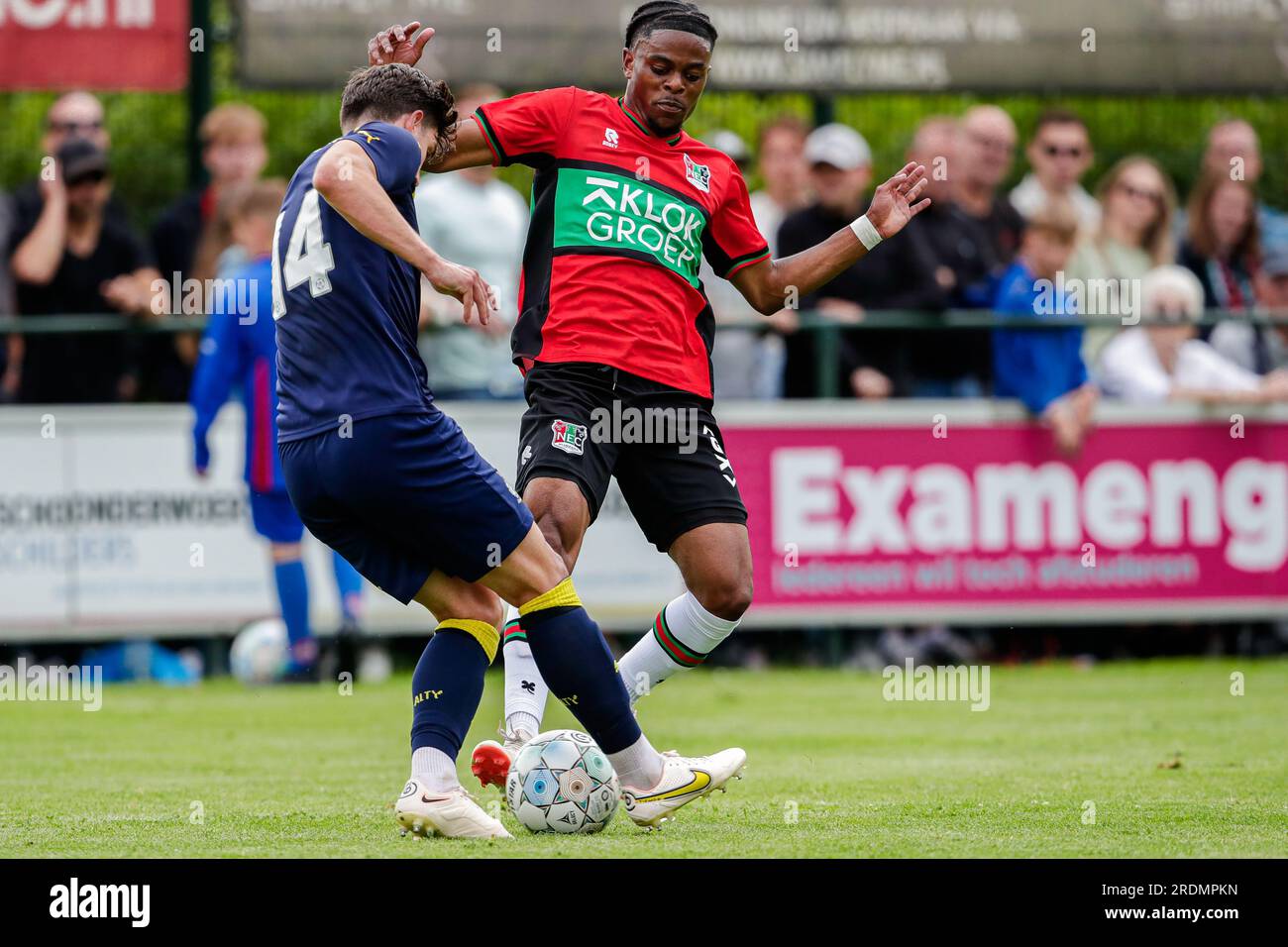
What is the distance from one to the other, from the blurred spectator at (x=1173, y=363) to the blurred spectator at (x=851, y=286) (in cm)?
137

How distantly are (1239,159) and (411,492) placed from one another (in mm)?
9686

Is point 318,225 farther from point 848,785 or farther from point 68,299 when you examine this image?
point 68,299

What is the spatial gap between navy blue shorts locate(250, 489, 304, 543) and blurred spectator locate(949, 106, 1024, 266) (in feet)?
16.1

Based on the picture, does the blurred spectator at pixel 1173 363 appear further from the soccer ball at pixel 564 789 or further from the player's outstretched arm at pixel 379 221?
the player's outstretched arm at pixel 379 221

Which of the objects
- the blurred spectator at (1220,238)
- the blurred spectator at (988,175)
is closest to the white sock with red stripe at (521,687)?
the blurred spectator at (988,175)

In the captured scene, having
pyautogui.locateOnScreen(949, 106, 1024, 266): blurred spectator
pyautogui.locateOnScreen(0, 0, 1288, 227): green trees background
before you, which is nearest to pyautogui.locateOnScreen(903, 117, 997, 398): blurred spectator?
pyautogui.locateOnScreen(949, 106, 1024, 266): blurred spectator

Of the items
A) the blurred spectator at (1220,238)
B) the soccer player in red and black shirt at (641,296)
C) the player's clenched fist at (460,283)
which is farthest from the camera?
the blurred spectator at (1220,238)

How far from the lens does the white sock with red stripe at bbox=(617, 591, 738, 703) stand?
7352mm

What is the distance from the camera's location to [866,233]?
289 inches

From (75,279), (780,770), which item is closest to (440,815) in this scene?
(780,770)

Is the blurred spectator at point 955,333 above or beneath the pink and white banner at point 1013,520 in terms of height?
above

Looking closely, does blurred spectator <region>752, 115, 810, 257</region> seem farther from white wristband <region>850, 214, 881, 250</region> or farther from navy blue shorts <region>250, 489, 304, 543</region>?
white wristband <region>850, 214, 881, 250</region>

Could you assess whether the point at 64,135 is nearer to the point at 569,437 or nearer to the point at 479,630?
the point at 569,437

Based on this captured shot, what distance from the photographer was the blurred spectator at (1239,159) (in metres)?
13.9
